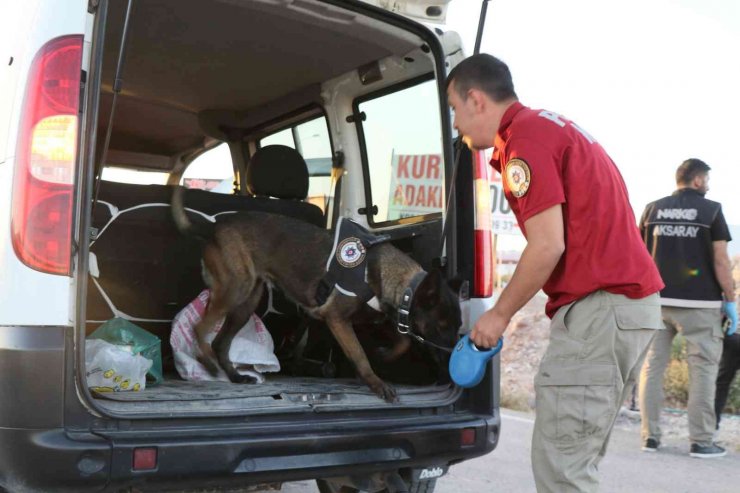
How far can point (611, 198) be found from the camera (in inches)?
103

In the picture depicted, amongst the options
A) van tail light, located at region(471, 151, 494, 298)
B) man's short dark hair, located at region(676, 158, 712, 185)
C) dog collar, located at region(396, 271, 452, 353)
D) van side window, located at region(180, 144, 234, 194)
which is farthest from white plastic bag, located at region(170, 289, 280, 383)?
man's short dark hair, located at region(676, 158, 712, 185)

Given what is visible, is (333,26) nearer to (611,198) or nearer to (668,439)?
(611,198)

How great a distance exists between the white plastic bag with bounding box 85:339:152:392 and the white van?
0.36 ft

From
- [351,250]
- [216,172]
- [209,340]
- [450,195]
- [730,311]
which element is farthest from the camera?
[216,172]

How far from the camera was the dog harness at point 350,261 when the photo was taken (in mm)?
3885

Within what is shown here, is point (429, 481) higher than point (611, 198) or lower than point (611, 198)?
lower

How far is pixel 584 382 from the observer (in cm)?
258

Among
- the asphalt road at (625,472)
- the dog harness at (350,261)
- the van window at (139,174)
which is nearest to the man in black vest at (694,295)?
the asphalt road at (625,472)

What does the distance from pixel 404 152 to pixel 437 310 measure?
1156 mm

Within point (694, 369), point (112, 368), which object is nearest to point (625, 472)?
point (694, 369)

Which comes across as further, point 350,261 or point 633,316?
point 350,261

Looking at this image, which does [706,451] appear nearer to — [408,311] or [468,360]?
[408,311]

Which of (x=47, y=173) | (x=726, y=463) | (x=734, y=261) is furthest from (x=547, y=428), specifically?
(x=734, y=261)

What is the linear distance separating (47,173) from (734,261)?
13.9 m
